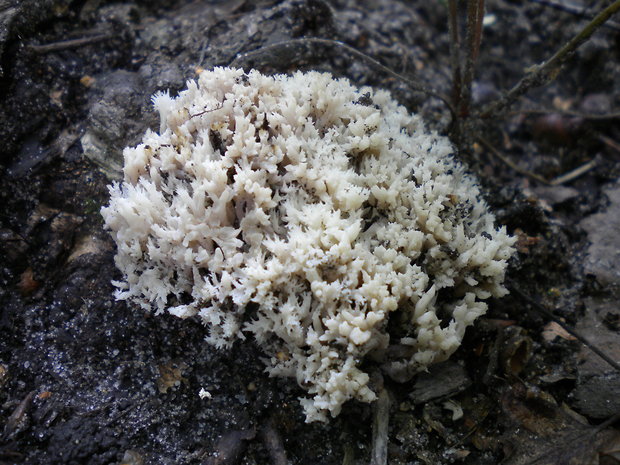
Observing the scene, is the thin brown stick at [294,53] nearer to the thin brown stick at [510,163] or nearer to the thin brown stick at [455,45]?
the thin brown stick at [455,45]

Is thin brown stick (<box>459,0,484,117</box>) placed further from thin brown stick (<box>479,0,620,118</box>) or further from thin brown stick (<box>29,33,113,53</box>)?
thin brown stick (<box>29,33,113,53</box>)

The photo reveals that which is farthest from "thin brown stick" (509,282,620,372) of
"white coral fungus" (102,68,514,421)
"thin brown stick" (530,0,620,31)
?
"thin brown stick" (530,0,620,31)

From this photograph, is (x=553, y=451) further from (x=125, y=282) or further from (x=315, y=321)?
(x=125, y=282)

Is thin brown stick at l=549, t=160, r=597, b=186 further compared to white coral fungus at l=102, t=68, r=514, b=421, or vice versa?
thin brown stick at l=549, t=160, r=597, b=186

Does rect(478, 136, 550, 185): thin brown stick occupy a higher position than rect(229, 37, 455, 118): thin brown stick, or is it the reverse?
rect(229, 37, 455, 118): thin brown stick

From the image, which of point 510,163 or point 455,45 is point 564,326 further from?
point 455,45

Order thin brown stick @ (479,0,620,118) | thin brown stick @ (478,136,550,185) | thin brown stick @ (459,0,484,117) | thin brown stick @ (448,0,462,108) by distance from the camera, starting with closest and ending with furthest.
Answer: thin brown stick @ (479,0,620,118)
thin brown stick @ (459,0,484,117)
thin brown stick @ (448,0,462,108)
thin brown stick @ (478,136,550,185)

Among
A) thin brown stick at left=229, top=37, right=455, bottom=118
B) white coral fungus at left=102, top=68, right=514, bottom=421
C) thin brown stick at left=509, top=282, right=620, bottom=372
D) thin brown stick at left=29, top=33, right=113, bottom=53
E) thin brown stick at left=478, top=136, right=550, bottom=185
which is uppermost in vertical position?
thin brown stick at left=29, top=33, right=113, bottom=53

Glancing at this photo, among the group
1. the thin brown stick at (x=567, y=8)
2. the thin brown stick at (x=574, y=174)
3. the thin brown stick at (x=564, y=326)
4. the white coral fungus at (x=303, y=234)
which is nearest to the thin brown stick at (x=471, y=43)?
the white coral fungus at (x=303, y=234)
